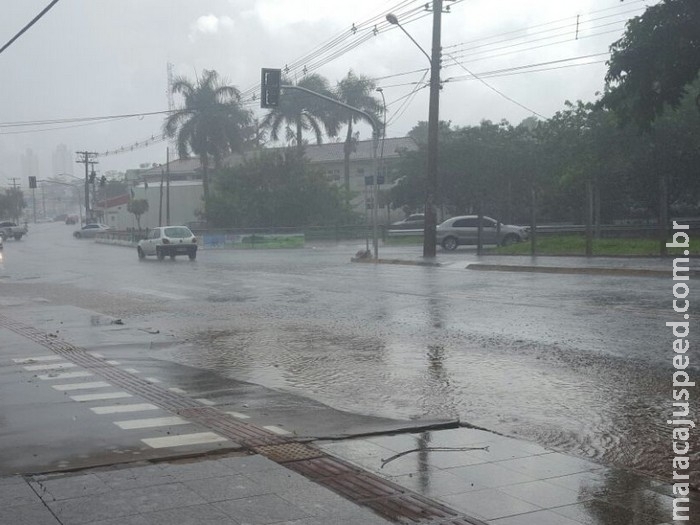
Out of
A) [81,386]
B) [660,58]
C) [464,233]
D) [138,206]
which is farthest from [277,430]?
[138,206]

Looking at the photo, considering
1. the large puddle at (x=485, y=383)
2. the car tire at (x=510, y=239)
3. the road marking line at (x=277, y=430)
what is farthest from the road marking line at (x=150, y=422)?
the car tire at (x=510, y=239)

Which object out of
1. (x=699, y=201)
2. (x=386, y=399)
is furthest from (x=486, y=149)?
(x=386, y=399)

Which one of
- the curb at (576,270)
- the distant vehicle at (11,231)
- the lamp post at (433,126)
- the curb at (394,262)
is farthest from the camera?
the distant vehicle at (11,231)

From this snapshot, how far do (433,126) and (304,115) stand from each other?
37772mm

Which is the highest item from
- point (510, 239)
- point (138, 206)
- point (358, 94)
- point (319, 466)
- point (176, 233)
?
point (358, 94)

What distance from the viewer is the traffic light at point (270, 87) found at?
96.0 ft

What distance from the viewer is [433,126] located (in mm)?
35250

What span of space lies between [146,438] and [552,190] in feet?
158

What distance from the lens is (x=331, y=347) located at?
12.4 m

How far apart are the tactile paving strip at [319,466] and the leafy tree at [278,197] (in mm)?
58605

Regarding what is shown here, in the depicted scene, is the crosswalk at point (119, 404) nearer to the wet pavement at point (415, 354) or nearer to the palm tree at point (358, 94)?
the wet pavement at point (415, 354)

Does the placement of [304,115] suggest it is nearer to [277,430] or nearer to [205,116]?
[205,116]

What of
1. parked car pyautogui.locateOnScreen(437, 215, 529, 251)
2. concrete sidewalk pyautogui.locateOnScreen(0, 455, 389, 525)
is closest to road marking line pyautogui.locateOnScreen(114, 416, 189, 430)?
concrete sidewalk pyautogui.locateOnScreen(0, 455, 389, 525)

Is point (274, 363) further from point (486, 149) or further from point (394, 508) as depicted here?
point (486, 149)
